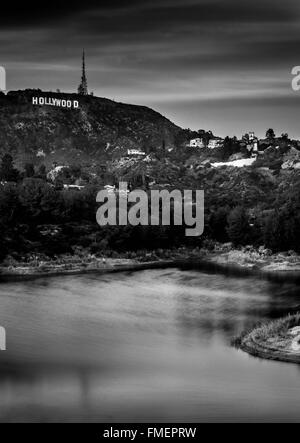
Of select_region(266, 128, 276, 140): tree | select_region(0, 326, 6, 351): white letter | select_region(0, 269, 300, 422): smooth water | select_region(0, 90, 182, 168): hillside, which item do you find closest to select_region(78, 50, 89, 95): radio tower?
select_region(0, 90, 182, 168): hillside

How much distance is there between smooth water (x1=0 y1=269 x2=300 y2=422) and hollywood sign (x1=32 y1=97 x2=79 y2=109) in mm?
70438

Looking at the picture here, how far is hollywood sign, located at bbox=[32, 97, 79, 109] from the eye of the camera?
314ft

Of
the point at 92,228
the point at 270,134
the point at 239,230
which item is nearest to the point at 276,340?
the point at 239,230

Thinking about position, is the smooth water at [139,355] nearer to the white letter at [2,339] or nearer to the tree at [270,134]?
the white letter at [2,339]

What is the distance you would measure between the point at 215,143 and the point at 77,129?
79.6 feet

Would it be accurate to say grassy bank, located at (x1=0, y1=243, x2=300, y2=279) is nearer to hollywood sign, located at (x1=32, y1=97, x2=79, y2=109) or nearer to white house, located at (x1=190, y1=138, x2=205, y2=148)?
white house, located at (x1=190, y1=138, x2=205, y2=148)

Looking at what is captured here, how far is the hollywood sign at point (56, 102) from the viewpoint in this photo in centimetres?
9569

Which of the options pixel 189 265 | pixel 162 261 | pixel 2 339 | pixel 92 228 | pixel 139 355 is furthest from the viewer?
pixel 92 228

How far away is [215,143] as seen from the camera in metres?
75.4

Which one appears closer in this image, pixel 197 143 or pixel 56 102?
pixel 197 143

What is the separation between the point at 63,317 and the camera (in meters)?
21.3

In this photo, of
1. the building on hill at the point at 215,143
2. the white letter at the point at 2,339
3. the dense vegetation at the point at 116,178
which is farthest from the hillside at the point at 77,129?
the white letter at the point at 2,339

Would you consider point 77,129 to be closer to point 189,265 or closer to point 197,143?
point 197,143
